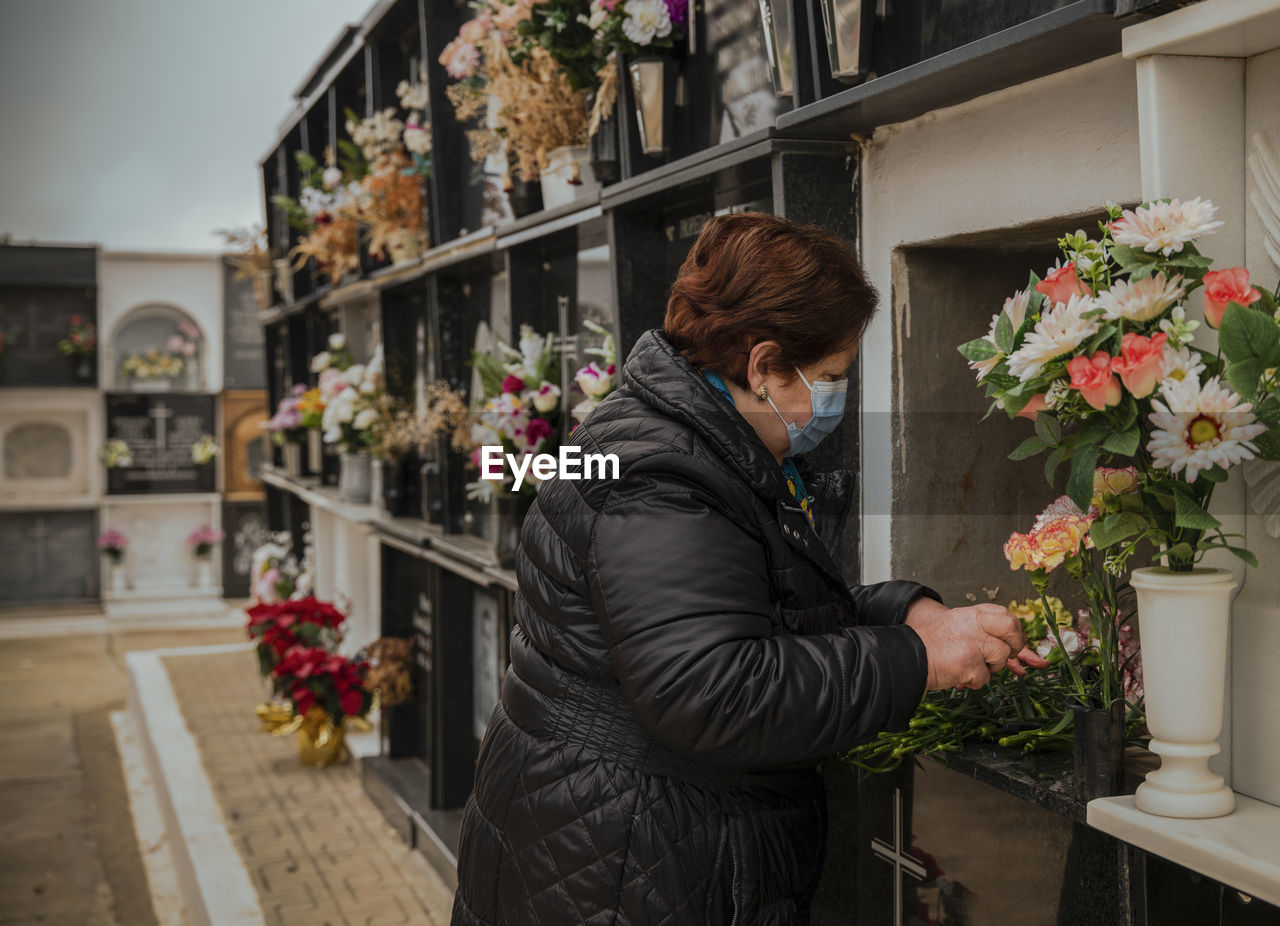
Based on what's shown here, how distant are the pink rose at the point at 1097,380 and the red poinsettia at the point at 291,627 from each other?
513 cm

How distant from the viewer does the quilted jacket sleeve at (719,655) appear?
154 centimetres

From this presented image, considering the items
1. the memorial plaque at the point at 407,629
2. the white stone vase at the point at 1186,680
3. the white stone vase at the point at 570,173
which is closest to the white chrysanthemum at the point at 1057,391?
the white stone vase at the point at 1186,680

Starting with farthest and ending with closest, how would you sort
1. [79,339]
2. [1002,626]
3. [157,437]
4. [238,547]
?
[238,547] → [157,437] → [79,339] → [1002,626]

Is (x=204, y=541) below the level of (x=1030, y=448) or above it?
below

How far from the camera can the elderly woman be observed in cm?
156

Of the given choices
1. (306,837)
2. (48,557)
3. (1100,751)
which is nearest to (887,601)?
(1100,751)

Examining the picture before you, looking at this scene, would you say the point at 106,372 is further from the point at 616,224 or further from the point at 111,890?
the point at 616,224

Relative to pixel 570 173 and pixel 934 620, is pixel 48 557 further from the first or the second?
pixel 934 620

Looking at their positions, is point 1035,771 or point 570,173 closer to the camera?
point 1035,771

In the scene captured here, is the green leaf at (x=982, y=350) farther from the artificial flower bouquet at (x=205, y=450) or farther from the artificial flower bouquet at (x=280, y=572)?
the artificial flower bouquet at (x=205, y=450)

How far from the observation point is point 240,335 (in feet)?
41.7

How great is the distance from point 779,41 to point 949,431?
0.83 meters

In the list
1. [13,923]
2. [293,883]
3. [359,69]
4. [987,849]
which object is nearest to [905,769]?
[987,849]

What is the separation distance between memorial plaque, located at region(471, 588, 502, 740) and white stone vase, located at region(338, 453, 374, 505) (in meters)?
1.80
